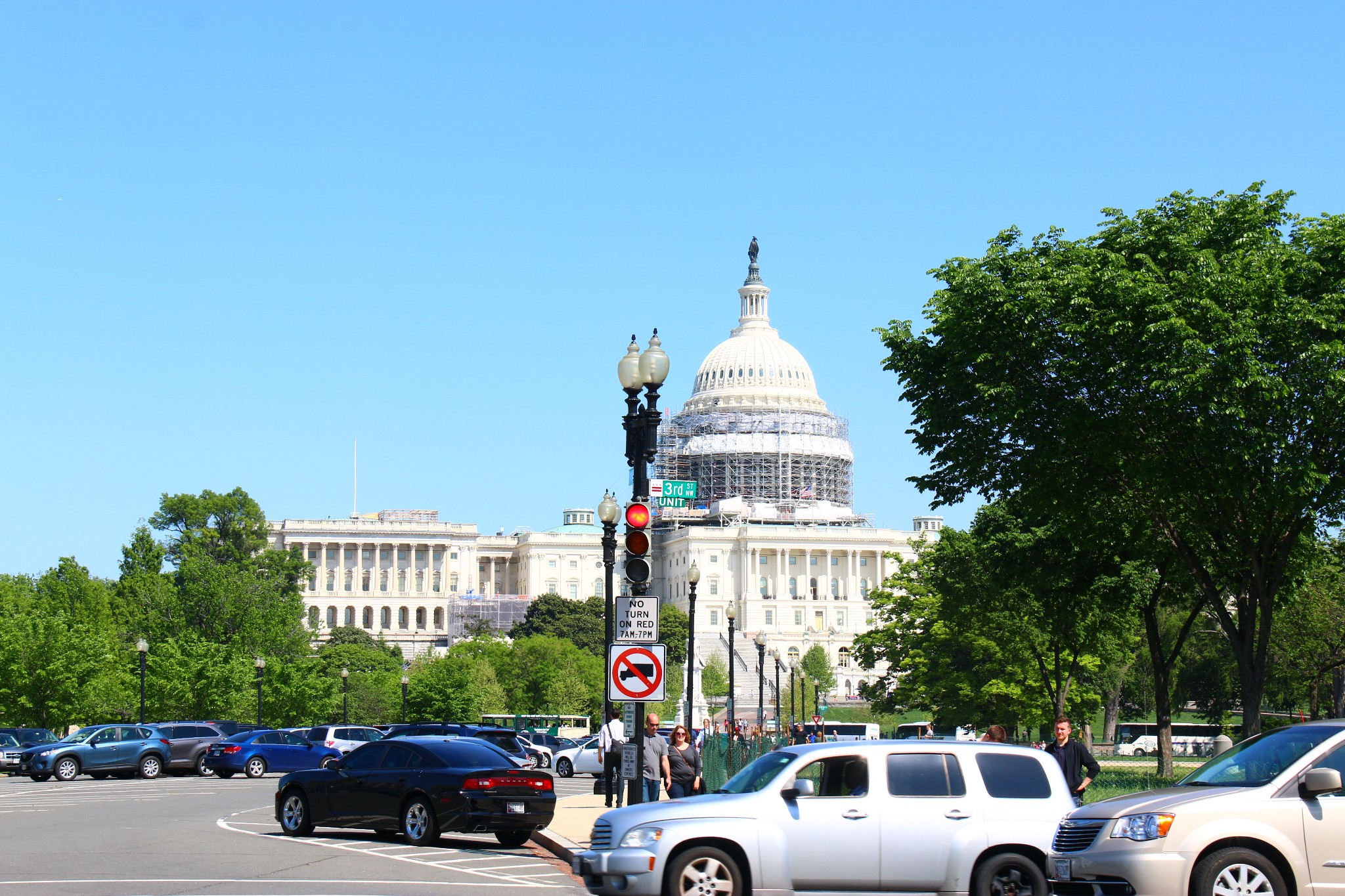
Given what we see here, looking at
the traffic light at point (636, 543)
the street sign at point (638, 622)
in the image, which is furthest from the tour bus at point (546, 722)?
the traffic light at point (636, 543)

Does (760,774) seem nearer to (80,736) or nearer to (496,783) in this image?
(496,783)

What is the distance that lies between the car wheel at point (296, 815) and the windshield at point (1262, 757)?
14840mm

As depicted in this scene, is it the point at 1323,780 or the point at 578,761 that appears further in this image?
the point at 578,761

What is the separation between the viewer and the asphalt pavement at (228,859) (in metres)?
18.0

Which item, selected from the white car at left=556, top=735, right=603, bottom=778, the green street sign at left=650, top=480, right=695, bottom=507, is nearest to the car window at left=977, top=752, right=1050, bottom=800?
the white car at left=556, top=735, right=603, bottom=778

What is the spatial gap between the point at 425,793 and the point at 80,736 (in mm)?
27958

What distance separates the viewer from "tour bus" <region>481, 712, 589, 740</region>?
287 ft

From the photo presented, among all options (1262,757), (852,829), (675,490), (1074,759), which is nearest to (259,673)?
(1074,759)

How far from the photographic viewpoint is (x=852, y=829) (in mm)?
15445

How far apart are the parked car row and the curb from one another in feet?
21.8

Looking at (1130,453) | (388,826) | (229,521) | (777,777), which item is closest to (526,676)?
(229,521)

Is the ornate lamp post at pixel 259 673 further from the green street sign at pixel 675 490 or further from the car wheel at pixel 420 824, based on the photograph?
the green street sign at pixel 675 490

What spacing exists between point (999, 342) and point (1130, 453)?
373cm

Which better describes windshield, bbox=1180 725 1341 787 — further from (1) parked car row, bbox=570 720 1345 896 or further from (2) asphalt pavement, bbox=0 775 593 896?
(2) asphalt pavement, bbox=0 775 593 896
